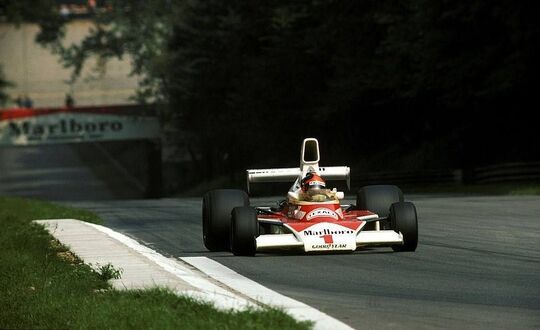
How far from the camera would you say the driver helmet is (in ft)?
54.7

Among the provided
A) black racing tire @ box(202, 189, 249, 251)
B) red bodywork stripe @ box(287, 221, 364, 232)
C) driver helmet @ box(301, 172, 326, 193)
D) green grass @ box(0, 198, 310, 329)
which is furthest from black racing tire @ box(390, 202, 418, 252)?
green grass @ box(0, 198, 310, 329)

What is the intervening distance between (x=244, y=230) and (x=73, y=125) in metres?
70.8

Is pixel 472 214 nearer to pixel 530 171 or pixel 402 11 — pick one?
pixel 530 171

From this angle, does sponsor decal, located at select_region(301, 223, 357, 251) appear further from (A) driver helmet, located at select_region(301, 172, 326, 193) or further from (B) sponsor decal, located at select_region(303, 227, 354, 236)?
(A) driver helmet, located at select_region(301, 172, 326, 193)

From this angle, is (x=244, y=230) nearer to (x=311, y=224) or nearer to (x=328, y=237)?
(x=311, y=224)

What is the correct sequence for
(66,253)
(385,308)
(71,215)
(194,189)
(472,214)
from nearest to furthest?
1. (385,308)
2. (66,253)
3. (472,214)
4. (71,215)
5. (194,189)

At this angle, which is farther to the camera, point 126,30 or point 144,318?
point 126,30

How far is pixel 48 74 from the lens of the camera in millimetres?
135875

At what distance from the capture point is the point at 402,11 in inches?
1943

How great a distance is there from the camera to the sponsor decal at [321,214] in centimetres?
1619

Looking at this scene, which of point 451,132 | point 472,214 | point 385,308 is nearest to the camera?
point 385,308

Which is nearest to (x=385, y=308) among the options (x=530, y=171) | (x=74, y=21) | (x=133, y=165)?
(x=530, y=171)

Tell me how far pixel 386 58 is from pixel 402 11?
2680 millimetres

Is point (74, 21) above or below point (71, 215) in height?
above
